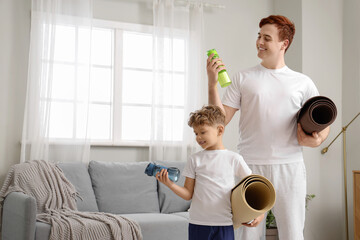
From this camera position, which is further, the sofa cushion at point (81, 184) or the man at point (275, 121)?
the sofa cushion at point (81, 184)

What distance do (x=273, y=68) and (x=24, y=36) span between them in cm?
274

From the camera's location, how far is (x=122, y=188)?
4.09 metres

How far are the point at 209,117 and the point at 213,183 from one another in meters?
0.27

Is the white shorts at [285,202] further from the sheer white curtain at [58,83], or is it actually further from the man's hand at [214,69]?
the sheer white curtain at [58,83]

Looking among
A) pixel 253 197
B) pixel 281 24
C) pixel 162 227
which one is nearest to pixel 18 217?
pixel 162 227

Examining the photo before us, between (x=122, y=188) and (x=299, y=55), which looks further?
(x=299, y=55)

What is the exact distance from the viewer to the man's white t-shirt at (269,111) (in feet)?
6.79

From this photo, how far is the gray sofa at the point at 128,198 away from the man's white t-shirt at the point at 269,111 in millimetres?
1657

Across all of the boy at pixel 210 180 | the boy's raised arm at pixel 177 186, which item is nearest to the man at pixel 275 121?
the boy at pixel 210 180

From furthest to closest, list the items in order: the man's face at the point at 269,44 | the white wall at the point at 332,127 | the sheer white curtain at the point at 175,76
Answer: the white wall at the point at 332,127, the sheer white curtain at the point at 175,76, the man's face at the point at 269,44

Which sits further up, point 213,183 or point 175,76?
point 175,76

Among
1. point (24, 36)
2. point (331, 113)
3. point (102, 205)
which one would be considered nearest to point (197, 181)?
point (331, 113)

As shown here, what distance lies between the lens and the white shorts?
2.02 meters

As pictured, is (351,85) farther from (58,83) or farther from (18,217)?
(18,217)
